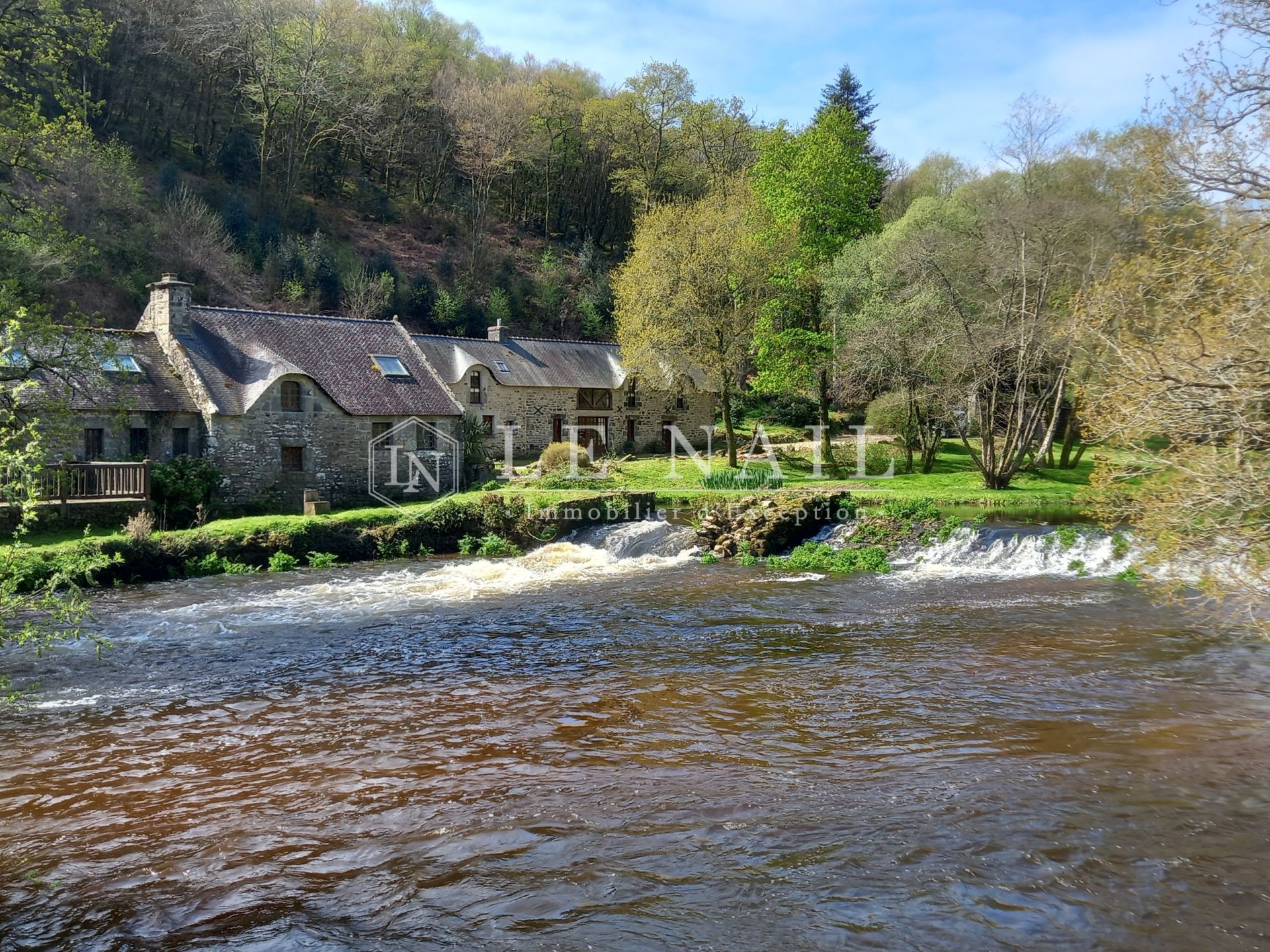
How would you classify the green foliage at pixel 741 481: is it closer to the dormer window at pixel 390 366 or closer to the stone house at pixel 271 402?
the stone house at pixel 271 402

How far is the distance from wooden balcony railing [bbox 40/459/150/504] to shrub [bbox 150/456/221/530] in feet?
1.18

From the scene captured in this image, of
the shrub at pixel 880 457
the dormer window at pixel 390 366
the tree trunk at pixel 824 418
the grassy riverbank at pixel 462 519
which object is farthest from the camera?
the tree trunk at pixel 824 418

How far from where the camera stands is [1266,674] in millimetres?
11867

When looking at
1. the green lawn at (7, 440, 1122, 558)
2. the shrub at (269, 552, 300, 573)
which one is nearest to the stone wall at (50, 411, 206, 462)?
the green lawn at (7, 440, 1122, 558)

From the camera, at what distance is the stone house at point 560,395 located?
116ft

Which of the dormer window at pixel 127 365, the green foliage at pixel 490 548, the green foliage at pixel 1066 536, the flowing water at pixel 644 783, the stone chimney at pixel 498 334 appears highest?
the stone chimney at pixel 498 334

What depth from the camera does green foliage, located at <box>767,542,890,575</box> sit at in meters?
19.7

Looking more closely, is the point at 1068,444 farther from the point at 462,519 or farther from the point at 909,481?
the point at 462,519

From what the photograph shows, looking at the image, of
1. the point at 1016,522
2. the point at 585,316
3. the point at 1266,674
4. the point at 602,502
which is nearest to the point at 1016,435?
the point at 1016,522

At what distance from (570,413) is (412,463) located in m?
12.3

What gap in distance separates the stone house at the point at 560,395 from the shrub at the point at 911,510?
1560cm

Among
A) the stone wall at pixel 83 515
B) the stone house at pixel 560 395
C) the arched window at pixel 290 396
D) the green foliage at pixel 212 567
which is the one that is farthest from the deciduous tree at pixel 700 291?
the stone wall at pixel 83 515

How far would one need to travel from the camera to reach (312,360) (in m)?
26.4

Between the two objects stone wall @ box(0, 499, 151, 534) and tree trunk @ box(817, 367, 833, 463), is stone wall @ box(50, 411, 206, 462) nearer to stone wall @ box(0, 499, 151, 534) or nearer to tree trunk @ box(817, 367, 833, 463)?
stone wall @ box(0, 499, 151, 534)
